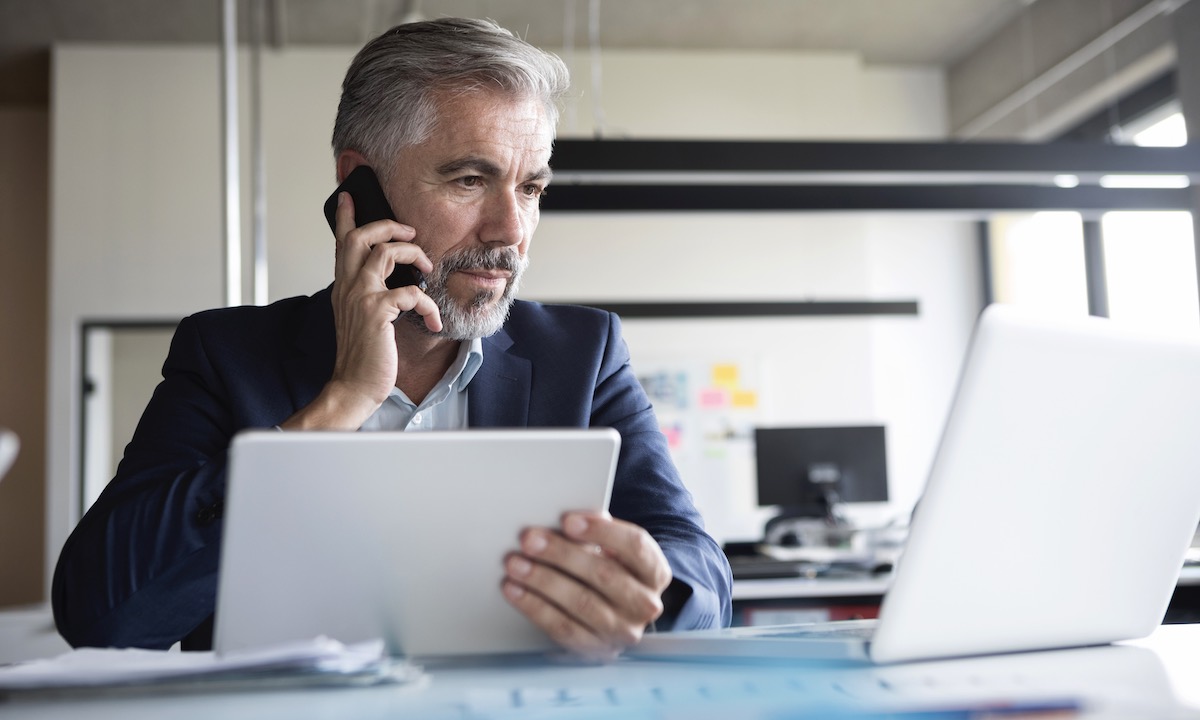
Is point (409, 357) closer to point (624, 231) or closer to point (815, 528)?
point (815, 528)

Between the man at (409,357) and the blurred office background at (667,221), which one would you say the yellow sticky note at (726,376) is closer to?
the blurred office background at (667,221)

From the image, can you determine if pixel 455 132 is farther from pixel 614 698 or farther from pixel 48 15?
pixel 48 15

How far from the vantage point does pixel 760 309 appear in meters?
5.40

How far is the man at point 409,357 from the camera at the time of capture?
46.9 inches

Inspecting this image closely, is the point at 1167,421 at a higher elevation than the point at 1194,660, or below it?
higher

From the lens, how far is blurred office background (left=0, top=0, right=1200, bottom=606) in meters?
5.66

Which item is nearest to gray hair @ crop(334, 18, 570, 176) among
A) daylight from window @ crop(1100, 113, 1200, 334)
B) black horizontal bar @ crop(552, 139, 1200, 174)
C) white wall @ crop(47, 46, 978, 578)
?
black horizontal bar @ crop(552, 139, 1200, 174)

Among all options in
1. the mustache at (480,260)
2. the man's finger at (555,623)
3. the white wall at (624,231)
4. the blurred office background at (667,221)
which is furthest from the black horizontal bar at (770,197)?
the white wall at (624,231)

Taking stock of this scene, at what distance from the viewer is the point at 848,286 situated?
6.34 meters

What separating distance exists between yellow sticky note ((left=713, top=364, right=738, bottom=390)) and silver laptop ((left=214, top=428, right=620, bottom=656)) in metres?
5.28

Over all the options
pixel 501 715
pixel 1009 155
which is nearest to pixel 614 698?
pixel 501 715

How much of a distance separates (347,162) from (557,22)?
4.37m

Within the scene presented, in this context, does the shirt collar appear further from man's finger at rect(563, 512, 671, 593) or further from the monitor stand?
the monitor stand

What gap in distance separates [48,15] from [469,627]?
18.7 feet
